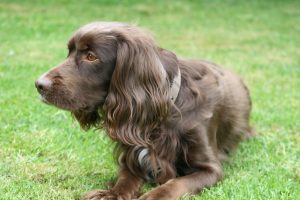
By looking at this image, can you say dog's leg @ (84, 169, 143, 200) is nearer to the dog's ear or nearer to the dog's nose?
the dog's ear

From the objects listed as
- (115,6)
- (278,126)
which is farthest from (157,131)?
(115,6)

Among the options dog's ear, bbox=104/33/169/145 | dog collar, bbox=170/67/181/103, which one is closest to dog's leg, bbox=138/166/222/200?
dog's ear, bbox=104/33/169/145

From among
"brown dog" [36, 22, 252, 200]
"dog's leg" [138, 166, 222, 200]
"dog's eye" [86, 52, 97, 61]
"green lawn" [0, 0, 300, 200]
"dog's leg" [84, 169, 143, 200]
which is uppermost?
"dog's eye" [86, 52, 97, 61]

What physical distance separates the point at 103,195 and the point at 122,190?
0.56 feet

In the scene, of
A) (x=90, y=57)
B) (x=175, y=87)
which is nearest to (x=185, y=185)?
(x=175, y=87)

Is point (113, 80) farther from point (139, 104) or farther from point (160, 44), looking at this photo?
point (160, 44)

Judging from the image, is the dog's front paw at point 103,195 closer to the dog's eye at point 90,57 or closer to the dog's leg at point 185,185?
the dog's leg at point 185,185

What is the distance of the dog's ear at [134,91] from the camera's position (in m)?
3.56

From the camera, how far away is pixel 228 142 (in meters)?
4.68

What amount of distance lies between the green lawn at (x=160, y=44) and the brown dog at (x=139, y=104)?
0.24 meters

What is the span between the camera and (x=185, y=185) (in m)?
3.64

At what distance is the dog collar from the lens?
148 inches

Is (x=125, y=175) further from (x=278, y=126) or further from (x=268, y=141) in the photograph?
(x=278, y=126)

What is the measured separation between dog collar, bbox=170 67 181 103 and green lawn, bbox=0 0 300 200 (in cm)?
56
